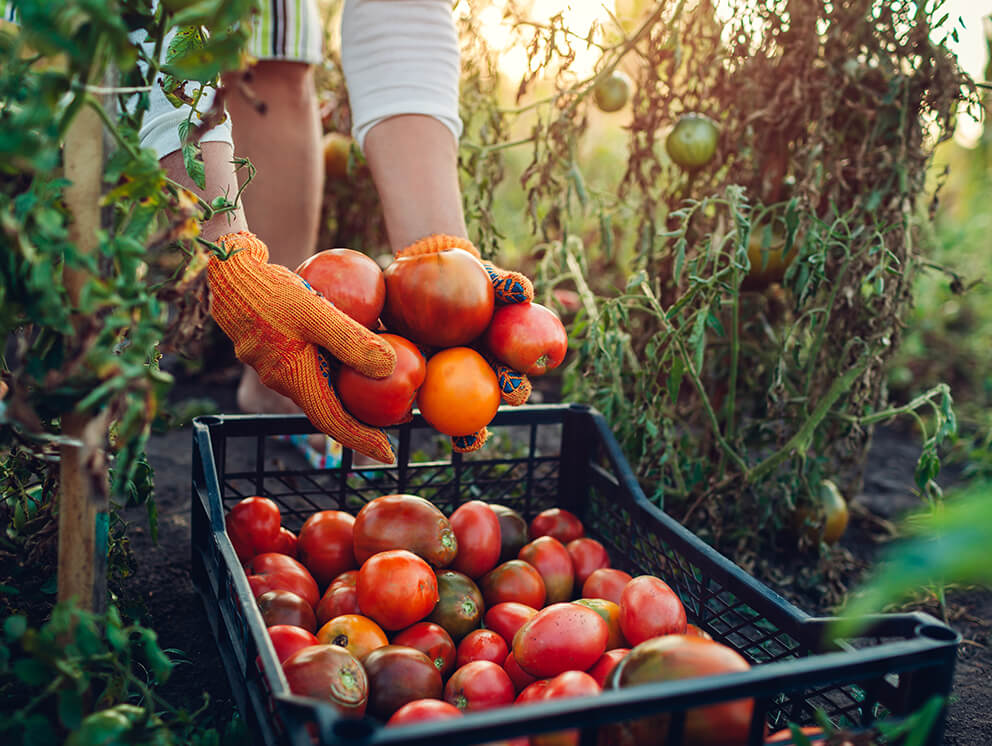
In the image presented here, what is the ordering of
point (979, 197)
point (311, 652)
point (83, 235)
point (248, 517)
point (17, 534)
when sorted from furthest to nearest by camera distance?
point (979, 197)
point (248, 517)
point (17, 534)
point (311, 652)
point (83, 235)

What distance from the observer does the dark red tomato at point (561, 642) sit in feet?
3.84

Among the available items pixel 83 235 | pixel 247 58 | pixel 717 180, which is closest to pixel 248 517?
pixel 83 235

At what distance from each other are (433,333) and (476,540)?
16.4 inches

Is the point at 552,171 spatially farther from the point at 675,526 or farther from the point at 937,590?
the point at 937,590

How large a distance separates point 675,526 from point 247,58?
3.24ft

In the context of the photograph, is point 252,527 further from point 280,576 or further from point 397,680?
point 397,680

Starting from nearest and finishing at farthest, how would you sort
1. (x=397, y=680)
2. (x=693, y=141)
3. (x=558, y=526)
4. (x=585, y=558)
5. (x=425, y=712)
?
1. (x=425, y=712)
2. (x=397, y=680)
3. (x=585, y=558)
4. (x=558, y=526)
5. (x=693, y=141)

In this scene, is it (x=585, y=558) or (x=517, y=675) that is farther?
(x=585, y=558)

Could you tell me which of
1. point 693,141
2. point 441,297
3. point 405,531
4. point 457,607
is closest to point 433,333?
point 441,297

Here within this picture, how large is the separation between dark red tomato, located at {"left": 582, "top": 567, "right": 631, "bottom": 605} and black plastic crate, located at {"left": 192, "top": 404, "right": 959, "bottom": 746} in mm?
75

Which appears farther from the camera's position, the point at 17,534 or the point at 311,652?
the point at 17,534

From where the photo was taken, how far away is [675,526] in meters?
1.39

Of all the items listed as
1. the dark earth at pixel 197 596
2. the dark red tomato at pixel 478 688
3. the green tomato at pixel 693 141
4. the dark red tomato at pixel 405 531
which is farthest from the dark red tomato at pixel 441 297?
the green tomato at pixel 693 141

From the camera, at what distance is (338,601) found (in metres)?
1.34
